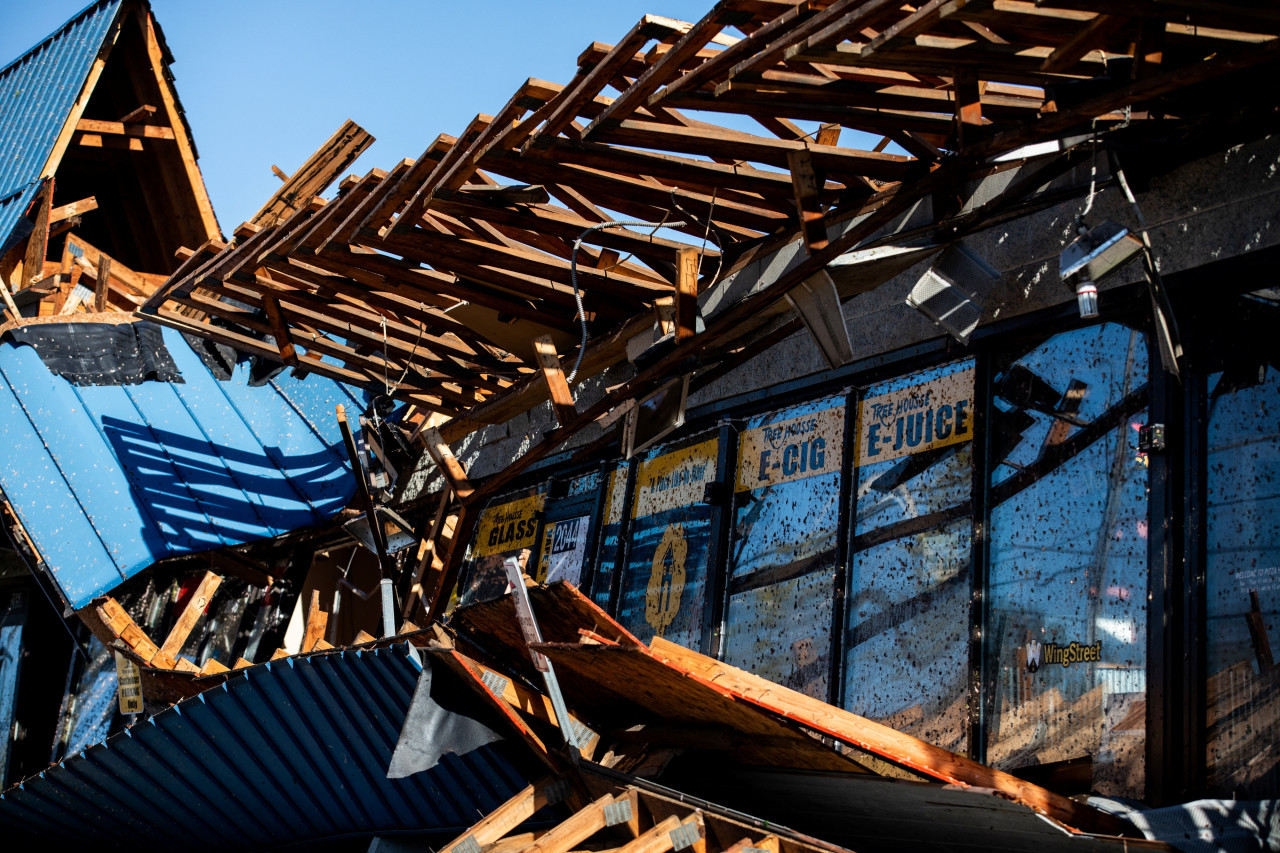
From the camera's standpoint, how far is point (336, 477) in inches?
495

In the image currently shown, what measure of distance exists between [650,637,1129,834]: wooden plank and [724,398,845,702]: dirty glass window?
2049 millimetres

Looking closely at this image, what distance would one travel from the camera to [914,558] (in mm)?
6609

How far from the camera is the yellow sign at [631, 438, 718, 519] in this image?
8.44m

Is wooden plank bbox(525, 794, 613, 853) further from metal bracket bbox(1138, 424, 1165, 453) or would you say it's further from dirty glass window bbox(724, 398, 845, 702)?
metal bracket bbox(1138, 424, 1165, 453)

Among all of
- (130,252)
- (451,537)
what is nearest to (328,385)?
(451,537)

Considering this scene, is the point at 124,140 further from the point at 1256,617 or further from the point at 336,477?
the point at 1256,617

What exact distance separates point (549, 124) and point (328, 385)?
7.70 meters

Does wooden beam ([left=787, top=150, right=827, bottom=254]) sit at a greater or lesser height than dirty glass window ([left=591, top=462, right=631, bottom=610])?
greater

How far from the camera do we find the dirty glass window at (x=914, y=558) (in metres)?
6.24

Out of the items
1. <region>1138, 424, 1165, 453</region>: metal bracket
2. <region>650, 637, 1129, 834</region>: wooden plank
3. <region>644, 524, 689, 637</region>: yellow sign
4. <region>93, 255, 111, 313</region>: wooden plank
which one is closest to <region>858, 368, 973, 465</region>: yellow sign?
<region>1138, 424, 1165, 453</region>: metal bracket

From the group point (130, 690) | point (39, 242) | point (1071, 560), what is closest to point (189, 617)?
point (130, 690)

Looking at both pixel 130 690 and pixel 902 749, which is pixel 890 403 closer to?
pixel 902 749

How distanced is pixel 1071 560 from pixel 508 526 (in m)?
6.00

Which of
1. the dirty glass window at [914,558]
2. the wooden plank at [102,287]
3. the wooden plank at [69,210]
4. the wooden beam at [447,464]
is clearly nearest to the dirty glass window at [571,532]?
the wooden beam at [447,464]
